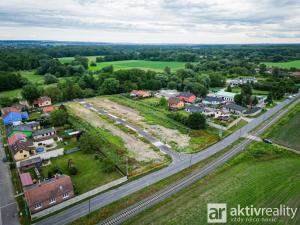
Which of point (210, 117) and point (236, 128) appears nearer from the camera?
point (236, 128)

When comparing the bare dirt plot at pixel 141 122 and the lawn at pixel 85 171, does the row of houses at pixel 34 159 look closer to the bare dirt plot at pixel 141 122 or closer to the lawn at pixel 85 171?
the lawn at pixel 85 171

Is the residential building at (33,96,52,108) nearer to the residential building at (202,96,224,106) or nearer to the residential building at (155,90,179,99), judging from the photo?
the residential building at (155,90,179,99)

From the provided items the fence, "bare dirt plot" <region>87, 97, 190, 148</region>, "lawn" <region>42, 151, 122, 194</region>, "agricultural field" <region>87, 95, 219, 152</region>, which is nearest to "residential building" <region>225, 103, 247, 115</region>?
"agricultural field" <region>87, 95, 219, 152</region>

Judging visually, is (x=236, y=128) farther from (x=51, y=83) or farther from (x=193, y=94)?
(x=51, y=83)

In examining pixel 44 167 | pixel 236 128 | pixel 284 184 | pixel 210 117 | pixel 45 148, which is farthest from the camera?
pixel 210 117

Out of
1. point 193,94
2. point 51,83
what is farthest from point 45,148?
point 51,83

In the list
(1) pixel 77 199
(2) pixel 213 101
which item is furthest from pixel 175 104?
(1) pixel 77 199

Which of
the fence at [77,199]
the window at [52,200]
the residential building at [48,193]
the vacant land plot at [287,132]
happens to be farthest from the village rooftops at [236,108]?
the window at [52,200]

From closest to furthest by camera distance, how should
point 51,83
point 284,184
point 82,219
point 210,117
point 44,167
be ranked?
point 82,219, point 284,184, point 44,167, point 210,117, point 51,83
